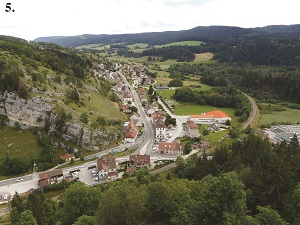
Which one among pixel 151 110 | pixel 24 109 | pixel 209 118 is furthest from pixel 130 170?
pixel 209 118

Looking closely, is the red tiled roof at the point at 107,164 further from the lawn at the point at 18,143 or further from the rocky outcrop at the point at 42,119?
the lawn at the point at 18,143

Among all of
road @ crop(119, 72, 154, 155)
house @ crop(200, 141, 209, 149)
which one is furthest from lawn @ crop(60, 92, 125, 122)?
house @ crop(200, 141, 209, 149)

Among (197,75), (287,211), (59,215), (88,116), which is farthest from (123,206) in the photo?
(197,75)

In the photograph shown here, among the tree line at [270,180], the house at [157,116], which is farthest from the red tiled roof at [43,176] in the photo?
the house at [157,116]

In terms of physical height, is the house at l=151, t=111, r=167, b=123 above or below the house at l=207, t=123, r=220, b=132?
above

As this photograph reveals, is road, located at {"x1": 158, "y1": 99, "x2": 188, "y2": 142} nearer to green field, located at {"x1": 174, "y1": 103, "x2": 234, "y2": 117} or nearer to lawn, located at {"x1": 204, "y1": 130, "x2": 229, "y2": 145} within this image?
green field, located at {"x1": 174, "y1": 103, "x2": 234, "y2": 117}

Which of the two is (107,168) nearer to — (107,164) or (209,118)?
(107,164)

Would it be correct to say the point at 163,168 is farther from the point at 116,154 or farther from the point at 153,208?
the point at 153,208
